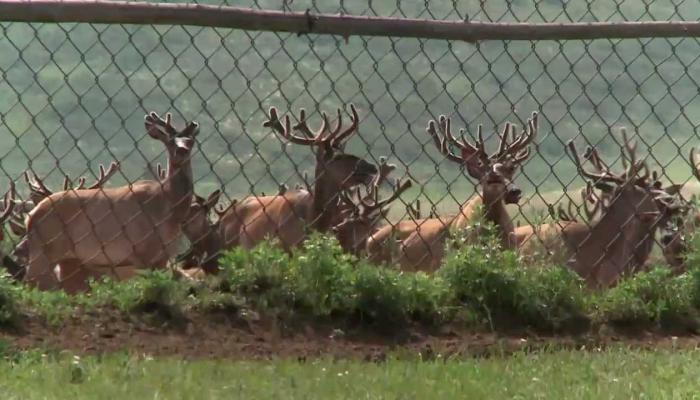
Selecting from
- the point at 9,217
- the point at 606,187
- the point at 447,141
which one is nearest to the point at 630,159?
the point at 606,187

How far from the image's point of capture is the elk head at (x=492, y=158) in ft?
33.9

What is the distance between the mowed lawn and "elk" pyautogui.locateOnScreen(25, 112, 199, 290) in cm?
427

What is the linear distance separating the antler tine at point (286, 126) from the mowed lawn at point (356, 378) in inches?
200

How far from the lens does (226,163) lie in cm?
2267

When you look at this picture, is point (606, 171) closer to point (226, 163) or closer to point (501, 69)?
point (226, 163)

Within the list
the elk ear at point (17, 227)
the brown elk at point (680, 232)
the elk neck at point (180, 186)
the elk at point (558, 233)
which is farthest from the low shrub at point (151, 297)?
the elk ear at point (17, 227)

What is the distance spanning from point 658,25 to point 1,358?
319cm

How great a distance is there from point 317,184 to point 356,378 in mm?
5431

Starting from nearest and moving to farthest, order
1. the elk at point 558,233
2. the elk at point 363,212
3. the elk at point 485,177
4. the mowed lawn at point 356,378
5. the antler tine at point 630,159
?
the mowed lawn at point 356,378 → the elk at point 558,233 → the antler tine at point 630,159 → the elk at point 485,177 → the elk at point 363,212

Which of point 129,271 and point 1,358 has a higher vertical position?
point 129,271

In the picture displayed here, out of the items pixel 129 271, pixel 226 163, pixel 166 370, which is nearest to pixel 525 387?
pixel 166 370

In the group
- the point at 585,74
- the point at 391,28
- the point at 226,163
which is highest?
the point at 585,74

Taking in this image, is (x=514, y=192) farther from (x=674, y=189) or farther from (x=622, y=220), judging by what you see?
(x=674, y=189)

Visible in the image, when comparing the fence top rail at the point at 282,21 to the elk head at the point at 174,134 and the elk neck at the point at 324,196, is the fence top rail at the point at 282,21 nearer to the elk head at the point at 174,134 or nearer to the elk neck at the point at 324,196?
the elk head at the point at 174,134
